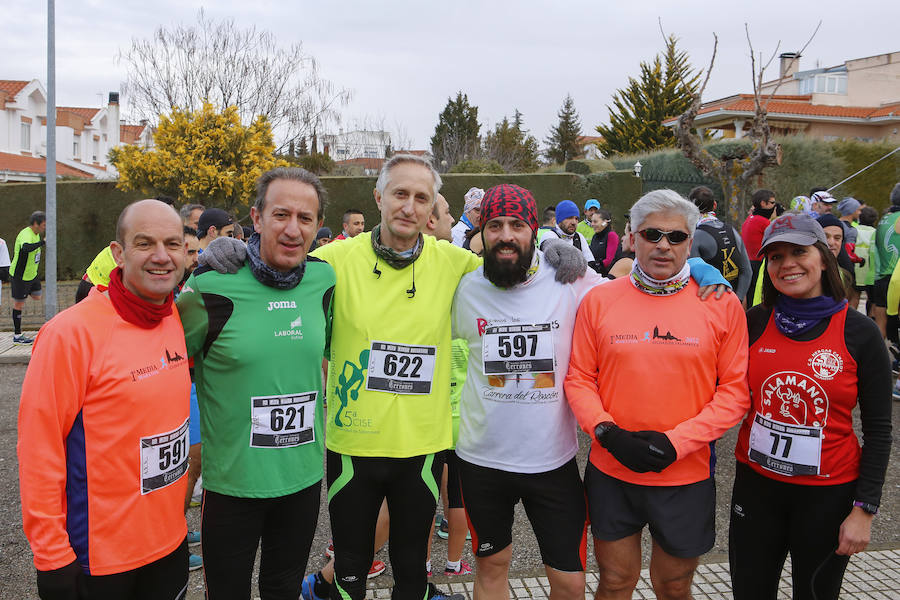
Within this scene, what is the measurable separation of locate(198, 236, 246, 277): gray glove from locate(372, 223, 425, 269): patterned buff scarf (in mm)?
560

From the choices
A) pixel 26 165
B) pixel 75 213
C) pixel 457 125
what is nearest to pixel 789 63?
pixel 75 213

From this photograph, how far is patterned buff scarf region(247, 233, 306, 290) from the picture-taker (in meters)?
2.47

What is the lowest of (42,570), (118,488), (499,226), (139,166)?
(42,570)

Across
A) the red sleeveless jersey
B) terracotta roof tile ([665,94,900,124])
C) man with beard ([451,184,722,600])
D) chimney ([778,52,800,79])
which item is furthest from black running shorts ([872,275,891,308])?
terracotta roof tile ([665,94,900,124])

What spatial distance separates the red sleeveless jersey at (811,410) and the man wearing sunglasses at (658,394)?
137mm

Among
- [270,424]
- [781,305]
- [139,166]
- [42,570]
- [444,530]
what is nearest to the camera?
[42,570]

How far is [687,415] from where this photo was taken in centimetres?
248

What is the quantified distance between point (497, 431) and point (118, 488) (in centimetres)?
142

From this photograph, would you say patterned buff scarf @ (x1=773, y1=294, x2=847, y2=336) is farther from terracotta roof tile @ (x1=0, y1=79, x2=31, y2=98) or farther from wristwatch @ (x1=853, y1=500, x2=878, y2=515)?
terracotta roof tile @ (x1=0, y1=79, x2=31, y2=98)

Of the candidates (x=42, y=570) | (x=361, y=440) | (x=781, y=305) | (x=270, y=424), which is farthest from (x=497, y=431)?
(x=42, y=570)

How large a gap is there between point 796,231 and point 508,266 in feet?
3.82

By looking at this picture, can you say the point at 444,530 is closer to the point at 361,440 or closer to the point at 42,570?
the point at 361,440

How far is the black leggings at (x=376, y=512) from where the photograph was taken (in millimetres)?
2643

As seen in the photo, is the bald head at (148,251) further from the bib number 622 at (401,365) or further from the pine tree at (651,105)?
the pine tree at (651,105)
